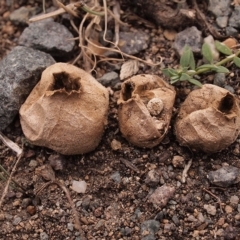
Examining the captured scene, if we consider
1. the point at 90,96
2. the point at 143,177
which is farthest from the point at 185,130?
the point at 90,96

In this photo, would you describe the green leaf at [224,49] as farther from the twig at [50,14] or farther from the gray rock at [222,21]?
the twig at [50,14]

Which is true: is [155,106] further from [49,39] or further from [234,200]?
[49,39]

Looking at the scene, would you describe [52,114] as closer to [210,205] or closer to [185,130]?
[185,130]

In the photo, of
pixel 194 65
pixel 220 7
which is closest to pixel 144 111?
pixel 194 65

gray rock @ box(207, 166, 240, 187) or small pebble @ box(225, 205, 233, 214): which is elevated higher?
gray rock @ box(207, 166, 240, 187)

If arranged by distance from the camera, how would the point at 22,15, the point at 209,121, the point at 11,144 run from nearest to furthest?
the point at 209,121
the point at 11,144
the point at 22,15

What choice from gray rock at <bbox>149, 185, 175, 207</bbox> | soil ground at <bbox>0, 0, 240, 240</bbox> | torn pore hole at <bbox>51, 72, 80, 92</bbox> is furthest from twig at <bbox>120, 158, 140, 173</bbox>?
torn pore hole at <bbox>51, 72, 80, 92</bbox>

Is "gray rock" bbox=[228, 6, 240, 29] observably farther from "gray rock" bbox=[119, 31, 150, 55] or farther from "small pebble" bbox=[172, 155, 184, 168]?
"small pebble" bbox=[172, 155, 184, 168]
